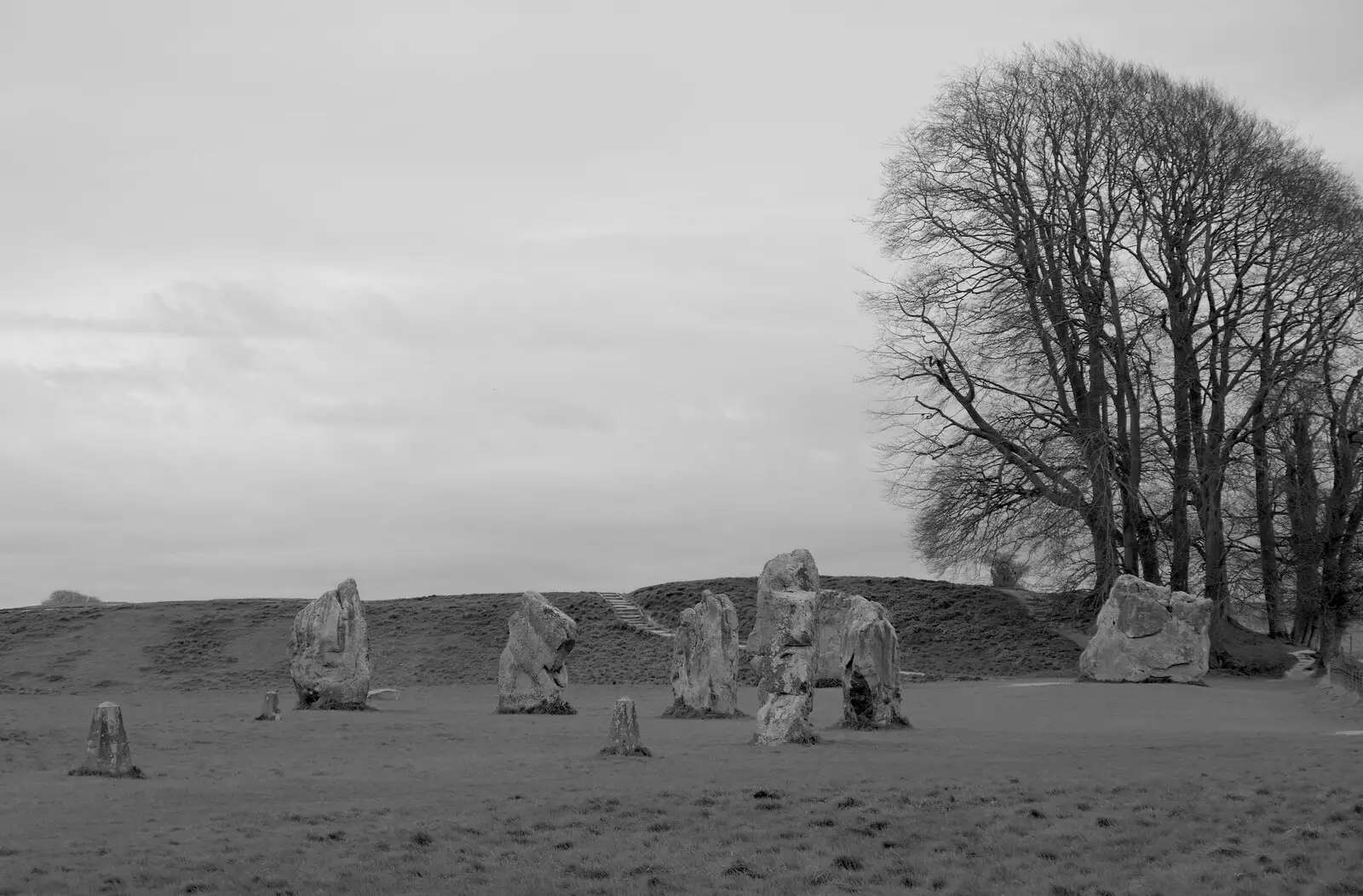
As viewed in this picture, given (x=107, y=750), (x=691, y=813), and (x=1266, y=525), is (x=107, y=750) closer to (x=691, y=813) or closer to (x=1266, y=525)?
(x=691, y=813)

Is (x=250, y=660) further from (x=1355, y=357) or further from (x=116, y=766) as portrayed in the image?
(x=1355, y=357)

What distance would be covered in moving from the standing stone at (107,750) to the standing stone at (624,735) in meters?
5.77

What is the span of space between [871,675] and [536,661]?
25.1 ft

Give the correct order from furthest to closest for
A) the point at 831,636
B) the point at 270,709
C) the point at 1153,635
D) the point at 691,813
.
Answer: the point at 831,636
the point at 1153,635
the point at 270,709
the point at 691,813

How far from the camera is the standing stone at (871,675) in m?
21.9

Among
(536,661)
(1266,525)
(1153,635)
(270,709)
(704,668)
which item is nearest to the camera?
(270,709)

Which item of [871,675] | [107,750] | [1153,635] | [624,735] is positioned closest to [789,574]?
[871,675]

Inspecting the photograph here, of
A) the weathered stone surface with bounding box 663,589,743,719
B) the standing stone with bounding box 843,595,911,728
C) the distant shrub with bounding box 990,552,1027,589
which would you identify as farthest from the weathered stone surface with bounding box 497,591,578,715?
the distant shrub with bounding box 990,552,1027,589

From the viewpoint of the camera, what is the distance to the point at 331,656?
27.8 meters

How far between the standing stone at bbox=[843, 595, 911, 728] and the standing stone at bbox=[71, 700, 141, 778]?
10.6 meters

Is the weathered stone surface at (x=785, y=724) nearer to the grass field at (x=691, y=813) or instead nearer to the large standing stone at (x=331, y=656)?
the grass field at (x=691, y=813)

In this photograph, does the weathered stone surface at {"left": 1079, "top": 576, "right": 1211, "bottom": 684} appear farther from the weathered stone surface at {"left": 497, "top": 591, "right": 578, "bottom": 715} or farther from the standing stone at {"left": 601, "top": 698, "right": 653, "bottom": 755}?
the standing stone at {"left": 601, "top": 698, "right": 653, "bottom": 755}

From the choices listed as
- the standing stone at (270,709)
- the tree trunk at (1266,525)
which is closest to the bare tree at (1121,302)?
the tree trunk at (1266,525)

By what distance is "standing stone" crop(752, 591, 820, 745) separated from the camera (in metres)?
19.7
